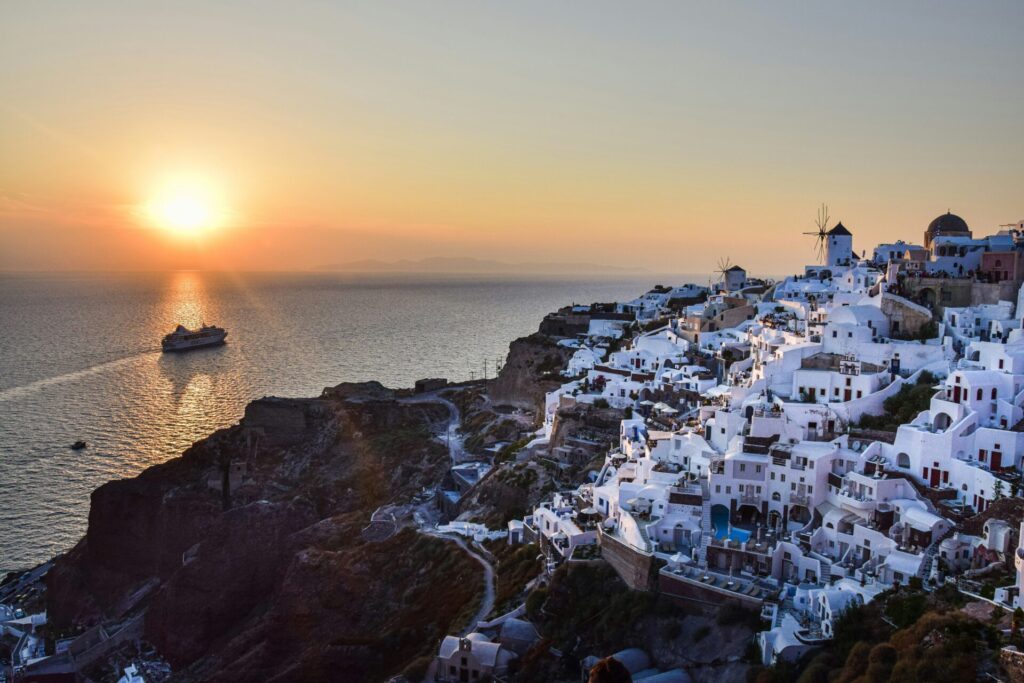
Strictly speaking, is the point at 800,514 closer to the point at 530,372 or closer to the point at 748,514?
the point at 748,514

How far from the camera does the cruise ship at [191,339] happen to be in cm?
10911

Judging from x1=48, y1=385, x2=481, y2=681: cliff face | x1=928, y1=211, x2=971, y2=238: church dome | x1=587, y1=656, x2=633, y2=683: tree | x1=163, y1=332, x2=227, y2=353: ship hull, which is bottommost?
x1=48, y1=385, x2=481, y2=681: cliff face

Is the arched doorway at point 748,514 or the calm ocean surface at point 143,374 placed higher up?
the arched doorway at point 748,514

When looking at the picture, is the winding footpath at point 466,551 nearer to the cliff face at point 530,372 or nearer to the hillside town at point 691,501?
the hillside town at point 691,501

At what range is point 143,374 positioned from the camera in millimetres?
89812

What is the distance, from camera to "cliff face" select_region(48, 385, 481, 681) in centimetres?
3359

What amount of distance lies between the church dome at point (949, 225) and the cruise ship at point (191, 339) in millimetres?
95769

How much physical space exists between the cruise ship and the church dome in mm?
95769

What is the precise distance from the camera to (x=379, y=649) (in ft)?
102

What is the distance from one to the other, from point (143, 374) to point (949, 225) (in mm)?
82457

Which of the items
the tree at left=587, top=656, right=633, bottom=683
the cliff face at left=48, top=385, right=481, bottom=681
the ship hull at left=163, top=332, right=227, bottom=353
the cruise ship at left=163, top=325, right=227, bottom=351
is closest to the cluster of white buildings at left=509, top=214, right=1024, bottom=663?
the cliff face at left=48, top=385, right=481, bottom=681

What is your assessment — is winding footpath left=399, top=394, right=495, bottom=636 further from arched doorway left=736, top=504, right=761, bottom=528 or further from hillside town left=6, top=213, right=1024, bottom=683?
arched doorway left=736, top=504, right=761, bottom=528

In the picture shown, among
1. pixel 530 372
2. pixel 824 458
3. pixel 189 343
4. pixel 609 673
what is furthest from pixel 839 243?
pixel 189 343

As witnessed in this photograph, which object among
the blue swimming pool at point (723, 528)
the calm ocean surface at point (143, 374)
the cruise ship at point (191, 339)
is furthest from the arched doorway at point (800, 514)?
the cruise ship at point (191, 339)
